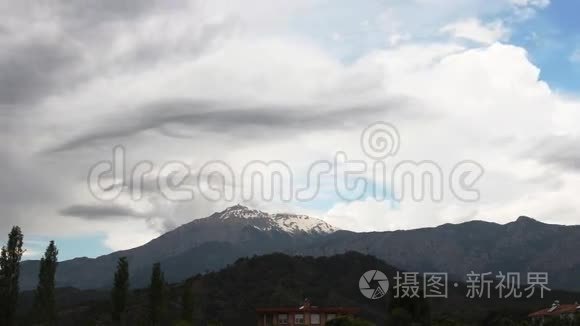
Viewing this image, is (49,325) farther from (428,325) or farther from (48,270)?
(428,325)

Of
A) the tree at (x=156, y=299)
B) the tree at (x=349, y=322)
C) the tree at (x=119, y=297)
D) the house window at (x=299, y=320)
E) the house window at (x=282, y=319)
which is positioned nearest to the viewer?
the tree at (x=349, y=322)

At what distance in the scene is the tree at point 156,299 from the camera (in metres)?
140

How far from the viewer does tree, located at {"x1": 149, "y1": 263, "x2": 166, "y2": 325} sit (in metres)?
140

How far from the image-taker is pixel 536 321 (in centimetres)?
19438

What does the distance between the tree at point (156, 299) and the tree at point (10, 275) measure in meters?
28.3

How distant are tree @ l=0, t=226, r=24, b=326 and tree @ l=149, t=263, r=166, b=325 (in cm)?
2827

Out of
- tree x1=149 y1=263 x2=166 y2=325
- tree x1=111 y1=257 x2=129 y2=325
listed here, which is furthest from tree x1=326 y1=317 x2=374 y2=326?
tree x1=149 y1=263 x2=166 y2=325

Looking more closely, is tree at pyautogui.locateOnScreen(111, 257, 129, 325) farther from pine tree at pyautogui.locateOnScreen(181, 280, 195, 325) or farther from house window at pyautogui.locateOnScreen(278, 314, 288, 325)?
house window at pyautogui.locateOnScreen(278, 314, 288, 325)

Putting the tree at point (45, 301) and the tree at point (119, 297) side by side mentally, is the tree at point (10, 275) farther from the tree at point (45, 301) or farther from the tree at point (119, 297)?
the tree at point (119, 297)

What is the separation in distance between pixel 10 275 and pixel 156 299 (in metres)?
33.3

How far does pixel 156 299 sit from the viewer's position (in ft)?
462

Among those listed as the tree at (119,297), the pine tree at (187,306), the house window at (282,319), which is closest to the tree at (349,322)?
the tree at (119,297)

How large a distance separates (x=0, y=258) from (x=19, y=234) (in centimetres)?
501

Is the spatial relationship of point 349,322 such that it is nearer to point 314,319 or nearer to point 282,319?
point 314,319
